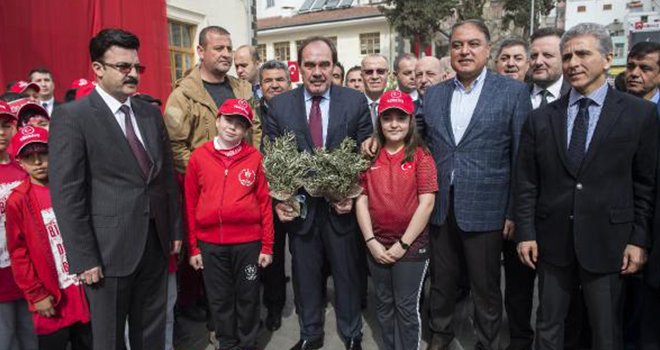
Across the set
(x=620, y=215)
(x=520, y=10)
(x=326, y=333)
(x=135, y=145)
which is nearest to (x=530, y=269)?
(x=620, y=215)

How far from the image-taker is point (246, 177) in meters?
3.20

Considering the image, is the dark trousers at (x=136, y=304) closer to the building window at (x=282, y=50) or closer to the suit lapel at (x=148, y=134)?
the suit lapel at (x=148, y=134)

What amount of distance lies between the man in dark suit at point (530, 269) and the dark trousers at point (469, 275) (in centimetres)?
20

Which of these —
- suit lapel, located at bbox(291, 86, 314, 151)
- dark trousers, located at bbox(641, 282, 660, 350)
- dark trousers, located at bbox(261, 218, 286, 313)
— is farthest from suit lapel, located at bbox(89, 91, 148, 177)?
dark trousers, located at bbox(641, 282, 660, 350)

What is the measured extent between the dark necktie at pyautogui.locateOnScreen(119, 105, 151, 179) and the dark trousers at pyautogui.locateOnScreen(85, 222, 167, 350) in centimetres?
38

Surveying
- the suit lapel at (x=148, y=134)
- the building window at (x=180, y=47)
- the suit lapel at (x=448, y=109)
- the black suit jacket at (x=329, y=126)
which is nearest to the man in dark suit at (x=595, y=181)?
the suit lapel at (x=448, y=109)

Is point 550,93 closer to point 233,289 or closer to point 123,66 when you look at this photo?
point 233,289

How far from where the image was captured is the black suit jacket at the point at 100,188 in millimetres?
2430

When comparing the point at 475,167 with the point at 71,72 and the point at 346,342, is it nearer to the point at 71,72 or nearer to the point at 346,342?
the point at 346,342

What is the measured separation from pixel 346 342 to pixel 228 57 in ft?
8.34

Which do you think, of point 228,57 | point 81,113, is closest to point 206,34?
point 228,57

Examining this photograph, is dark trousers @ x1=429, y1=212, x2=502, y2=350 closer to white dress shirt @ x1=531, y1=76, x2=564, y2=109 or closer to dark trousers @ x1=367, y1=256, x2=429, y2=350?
dark trousers @ x1=367, y1=256, x2=429, y2=350

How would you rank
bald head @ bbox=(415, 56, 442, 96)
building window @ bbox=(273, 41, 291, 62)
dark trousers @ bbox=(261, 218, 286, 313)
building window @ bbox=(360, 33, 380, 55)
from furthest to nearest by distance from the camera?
building window @ bbox=(273, 41, 291, 62) < building window @ bbox=(360, 33, 380, 55) < bald head @ bbox=(415, 56, 442, 96) < dark trousers @ bbox=(261, 218, 286, 313)

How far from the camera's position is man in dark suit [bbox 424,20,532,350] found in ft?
9.92
